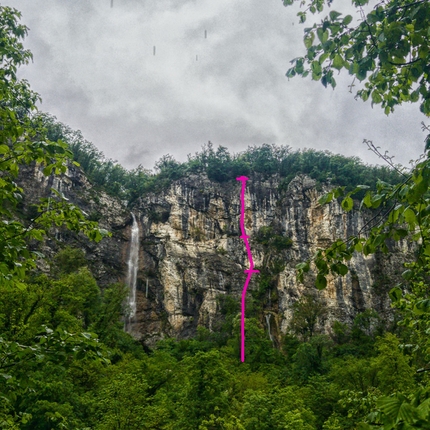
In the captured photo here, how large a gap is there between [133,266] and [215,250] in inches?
427

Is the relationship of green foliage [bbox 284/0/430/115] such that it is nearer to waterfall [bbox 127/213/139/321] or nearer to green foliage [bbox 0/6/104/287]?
green foliage [bbox 0/6/104/287]

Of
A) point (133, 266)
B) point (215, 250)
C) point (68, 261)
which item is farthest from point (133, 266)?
point (215, 250)

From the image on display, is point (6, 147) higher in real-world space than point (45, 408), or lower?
higher

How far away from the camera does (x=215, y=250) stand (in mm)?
51656

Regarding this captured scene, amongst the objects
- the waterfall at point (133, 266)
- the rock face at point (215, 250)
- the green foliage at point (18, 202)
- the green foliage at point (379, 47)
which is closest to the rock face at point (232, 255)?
the rock face at point (215, 250)

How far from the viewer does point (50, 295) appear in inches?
734

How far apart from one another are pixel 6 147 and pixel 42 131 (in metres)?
1.70

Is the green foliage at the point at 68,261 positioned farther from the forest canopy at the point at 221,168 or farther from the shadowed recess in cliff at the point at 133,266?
the forest canopy at the point at 221,168

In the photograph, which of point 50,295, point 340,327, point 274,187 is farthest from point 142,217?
point 50,295

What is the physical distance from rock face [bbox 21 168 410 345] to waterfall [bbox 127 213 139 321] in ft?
1.85

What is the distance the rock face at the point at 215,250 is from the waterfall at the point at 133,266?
1.85 ft

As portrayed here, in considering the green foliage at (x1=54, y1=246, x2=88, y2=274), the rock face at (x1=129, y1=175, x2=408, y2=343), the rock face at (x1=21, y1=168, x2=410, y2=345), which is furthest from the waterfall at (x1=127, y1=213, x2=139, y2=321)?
the green foliage at (x1=54, y1=246, x2=88, y2=274)

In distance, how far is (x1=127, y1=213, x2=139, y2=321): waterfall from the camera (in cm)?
4431

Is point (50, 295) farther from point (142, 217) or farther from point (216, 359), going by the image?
point (142, 217)
